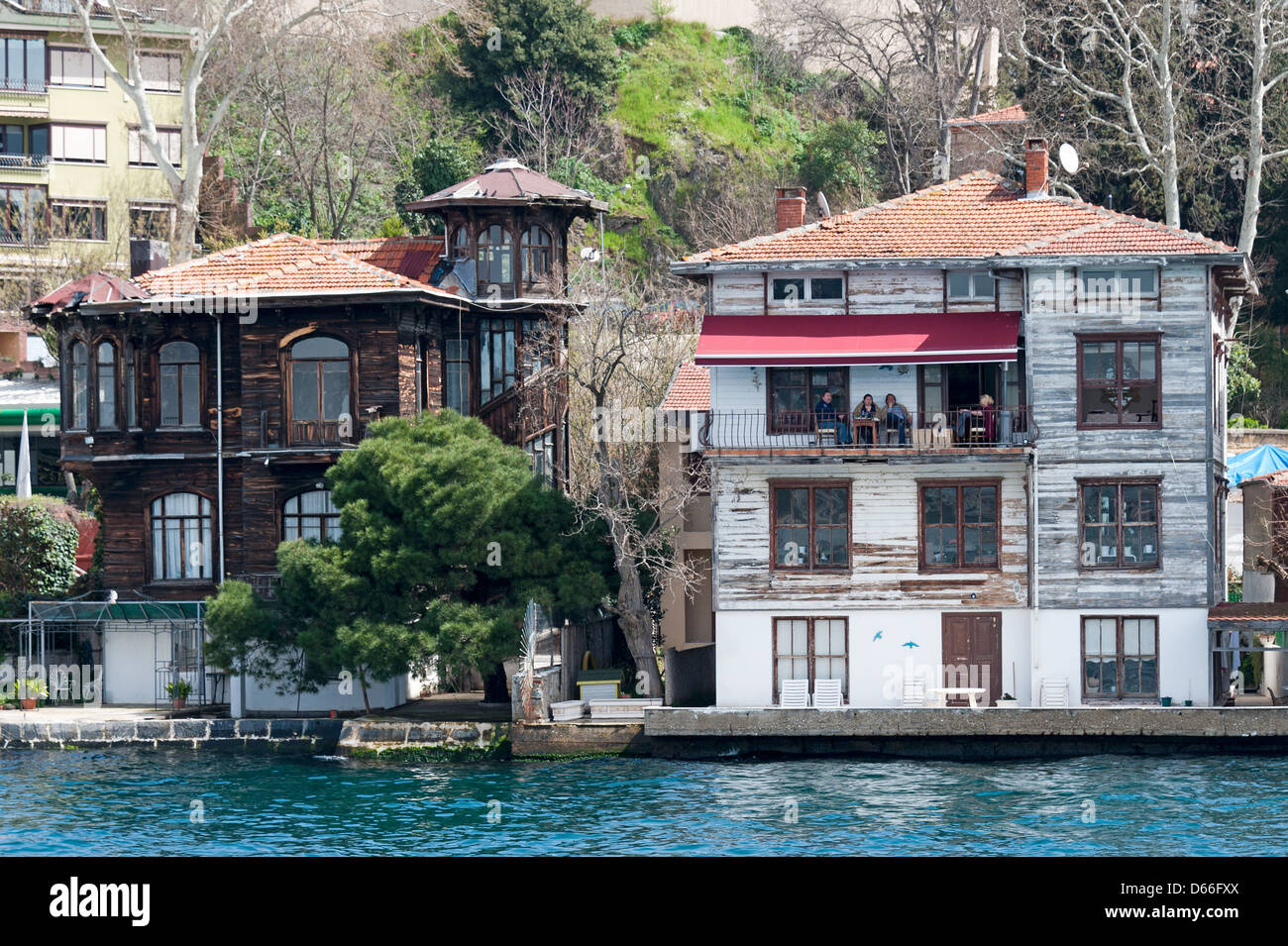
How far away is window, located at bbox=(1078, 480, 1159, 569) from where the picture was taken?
3900 cm

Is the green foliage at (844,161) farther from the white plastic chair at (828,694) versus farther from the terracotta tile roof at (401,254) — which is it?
the white plastic chair at (828,694)

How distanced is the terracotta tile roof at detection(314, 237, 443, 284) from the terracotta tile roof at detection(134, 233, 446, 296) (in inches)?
64.9

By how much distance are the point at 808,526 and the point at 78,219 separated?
37.7 meters

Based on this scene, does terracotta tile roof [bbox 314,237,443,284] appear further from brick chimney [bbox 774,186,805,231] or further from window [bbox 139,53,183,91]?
window [bbox 139,53,183,91]

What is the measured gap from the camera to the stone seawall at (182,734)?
1620 inches

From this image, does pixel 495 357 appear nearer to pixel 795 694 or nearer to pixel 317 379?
pixel 317 379

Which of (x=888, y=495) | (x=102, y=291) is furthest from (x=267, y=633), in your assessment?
(x=888, y=495)

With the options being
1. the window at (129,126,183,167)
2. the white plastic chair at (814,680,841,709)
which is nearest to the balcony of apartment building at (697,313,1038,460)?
the white plastic chair at (814,680,841,709)

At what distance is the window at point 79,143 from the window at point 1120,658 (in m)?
43.5

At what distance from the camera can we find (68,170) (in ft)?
226

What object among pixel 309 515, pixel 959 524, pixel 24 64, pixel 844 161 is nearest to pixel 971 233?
pixel 959 524

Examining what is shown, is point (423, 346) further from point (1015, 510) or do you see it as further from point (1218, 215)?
point (1218, 215)
